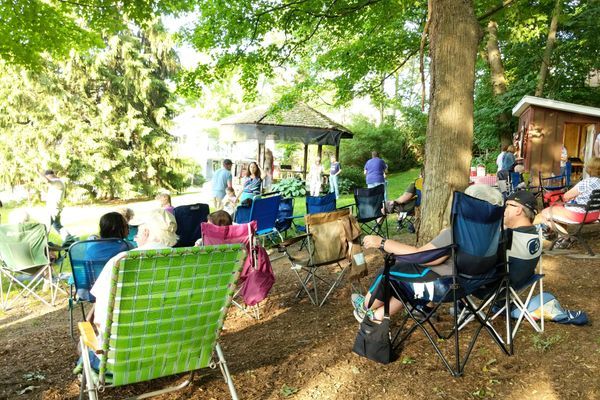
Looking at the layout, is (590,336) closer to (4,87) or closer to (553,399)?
(553,399)

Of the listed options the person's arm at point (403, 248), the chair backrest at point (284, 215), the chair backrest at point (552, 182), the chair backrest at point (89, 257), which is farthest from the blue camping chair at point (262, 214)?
the chair backrest at point (552, 182)

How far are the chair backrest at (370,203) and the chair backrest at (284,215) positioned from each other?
4.14 ft

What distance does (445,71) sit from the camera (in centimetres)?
415

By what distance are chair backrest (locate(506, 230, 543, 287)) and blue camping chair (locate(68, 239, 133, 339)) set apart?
288cm

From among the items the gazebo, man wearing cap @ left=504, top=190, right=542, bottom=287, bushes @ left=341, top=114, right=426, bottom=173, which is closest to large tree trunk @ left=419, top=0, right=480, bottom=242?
man wearing cap @ left=504, top=190, right=542, bottom=287

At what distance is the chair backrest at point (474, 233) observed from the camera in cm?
282

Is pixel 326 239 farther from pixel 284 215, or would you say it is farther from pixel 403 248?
pixel 284 215

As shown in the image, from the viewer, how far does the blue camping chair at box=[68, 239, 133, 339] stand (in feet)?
11.9

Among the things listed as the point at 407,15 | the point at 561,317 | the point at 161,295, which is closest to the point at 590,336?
the point at 561,317

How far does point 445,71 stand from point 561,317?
2.21 meters

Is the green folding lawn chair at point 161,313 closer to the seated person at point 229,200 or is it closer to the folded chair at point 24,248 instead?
the folded chair at point 24,248

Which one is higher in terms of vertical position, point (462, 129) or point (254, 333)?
point (462, 129)

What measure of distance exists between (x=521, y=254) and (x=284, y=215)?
17.3ft

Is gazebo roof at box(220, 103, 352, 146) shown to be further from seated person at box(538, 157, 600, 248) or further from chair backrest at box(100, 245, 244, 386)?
chair backrest at box(100, 245, 244, 386)
